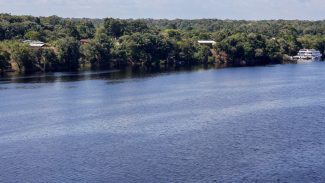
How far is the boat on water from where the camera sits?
11838cm

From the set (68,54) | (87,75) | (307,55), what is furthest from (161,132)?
(307,55)

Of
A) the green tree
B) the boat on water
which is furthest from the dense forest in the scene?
the boat on water

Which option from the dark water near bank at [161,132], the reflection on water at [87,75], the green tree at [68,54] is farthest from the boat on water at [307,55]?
the dark water near bank at [161,132]

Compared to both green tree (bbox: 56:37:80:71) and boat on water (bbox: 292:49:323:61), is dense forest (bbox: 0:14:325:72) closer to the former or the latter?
green tree (bbox: 56:37:80:71)

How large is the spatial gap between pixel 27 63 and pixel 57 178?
57.2 m

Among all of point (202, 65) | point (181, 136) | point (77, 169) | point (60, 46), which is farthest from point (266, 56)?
point (77, 169)

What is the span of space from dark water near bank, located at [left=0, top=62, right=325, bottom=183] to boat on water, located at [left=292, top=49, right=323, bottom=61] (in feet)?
175

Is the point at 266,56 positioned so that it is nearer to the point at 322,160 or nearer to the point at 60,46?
the point at 60,46

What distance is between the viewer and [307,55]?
392ft

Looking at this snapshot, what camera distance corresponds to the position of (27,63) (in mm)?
83938

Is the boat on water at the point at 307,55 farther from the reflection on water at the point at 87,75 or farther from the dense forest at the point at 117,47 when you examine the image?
the reflection on water at the point at 87,75

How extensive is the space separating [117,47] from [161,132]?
59098mm

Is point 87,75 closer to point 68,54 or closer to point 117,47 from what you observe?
point 68,54

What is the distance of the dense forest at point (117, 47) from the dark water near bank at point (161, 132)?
771 inches
